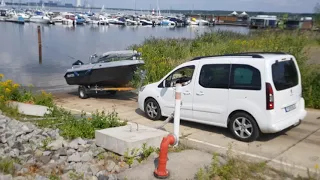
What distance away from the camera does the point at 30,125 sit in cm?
938

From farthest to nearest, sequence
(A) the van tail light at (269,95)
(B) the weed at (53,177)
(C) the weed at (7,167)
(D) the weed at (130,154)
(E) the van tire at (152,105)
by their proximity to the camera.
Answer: (E) the van tire at (152,105)
(A) the van tail light at (269,95)
(D) the weed at (130,154)
(C) the weed at (7,167)
(B) the weed at (53,177)

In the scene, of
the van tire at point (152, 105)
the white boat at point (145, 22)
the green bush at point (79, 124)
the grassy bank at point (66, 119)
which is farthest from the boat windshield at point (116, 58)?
the white boat at point (145, 22)

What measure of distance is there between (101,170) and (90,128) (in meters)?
Answer: 2.06

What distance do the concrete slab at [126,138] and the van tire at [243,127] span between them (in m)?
1.80

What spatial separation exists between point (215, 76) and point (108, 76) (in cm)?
651

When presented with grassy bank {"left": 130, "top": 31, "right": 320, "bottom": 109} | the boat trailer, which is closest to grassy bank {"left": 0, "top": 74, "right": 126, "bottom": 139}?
the boat trailer

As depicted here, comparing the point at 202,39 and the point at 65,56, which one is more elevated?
the point at 202,39

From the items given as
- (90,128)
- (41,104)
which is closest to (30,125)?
(90,128)

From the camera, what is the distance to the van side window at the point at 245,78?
→ 27.1 feet

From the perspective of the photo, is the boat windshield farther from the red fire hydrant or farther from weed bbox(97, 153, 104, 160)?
the red fire hydrant

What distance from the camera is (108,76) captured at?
1471 centimetres

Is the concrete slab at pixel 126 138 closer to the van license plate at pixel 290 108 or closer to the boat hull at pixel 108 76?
the van license plate at pixel 290 108

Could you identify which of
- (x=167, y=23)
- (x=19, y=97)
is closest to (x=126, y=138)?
(x=19, y=97)

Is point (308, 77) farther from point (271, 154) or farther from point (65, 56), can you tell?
point (65, 56)
